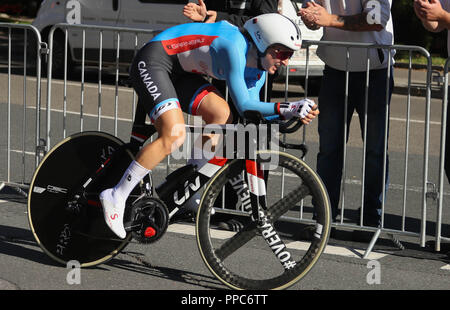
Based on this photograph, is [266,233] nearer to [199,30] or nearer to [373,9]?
[199,30]

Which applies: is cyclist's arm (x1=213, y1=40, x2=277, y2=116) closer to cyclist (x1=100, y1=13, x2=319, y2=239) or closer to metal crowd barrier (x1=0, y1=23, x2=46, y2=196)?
cyclist (x1=100, y1=13, x2=319, y2=239)

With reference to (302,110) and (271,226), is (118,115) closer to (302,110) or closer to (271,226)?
(271,226)

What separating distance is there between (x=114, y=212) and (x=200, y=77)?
0.92 m

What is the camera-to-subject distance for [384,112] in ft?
20.8

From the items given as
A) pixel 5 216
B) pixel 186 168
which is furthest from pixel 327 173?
pixel 5 216

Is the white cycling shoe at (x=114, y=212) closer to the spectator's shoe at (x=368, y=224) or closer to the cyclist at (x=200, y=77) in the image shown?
the cyclist at (x=200, y=77)

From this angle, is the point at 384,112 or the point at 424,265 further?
the point at 384,112

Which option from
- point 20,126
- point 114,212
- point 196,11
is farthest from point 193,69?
point 20,126

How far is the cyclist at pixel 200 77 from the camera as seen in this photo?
4.73 metres

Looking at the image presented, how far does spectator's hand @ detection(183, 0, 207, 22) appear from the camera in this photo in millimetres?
6129

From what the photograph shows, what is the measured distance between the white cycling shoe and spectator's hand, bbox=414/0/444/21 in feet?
7.78

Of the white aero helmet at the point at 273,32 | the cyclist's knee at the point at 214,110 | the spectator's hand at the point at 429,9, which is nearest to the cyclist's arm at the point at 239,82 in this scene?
the white aero helmet at the point at 273,32

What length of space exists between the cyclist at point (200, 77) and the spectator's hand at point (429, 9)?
1.48 meters

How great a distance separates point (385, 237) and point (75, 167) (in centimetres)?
235
